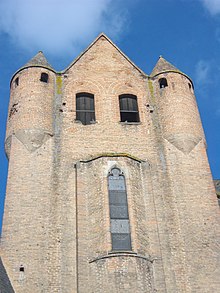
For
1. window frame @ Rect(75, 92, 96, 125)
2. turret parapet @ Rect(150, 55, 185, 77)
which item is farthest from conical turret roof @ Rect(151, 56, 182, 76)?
window frame @ Rect(75, 92, 96, 125)

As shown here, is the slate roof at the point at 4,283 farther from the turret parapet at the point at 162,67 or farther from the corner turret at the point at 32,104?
the turret parapet at the point at 162,67

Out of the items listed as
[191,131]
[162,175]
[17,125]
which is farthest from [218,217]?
[17,125]

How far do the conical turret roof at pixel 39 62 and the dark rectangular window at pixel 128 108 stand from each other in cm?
345

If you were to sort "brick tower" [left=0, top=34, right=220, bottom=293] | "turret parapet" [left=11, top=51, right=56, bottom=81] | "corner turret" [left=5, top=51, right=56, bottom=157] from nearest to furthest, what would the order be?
"brick tower" [left=0, top=34, right=220, bottom=293], "corner turret" [left=5, top=51, right=56, bottom=157], "turret parapet" [left=11, top=51, right=56, bottom=81]

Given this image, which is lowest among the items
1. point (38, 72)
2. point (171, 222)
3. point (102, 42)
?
point (171, 222)

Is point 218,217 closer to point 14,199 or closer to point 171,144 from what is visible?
point 171,144

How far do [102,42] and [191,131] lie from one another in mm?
Answer: 7312

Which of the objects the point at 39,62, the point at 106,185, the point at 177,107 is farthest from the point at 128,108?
the point at 106,185

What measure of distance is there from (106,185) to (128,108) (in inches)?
198

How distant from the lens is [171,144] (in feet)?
62.2

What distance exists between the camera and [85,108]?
2075cm

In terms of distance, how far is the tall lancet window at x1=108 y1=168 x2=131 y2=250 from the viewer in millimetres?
15739

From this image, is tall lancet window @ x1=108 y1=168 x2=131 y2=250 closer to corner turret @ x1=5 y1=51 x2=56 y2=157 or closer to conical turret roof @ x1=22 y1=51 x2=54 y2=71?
corner turret @ x1=5 y1=51 x2=56 y2=157

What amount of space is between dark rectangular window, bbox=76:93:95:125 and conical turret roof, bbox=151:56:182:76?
10.7ft
